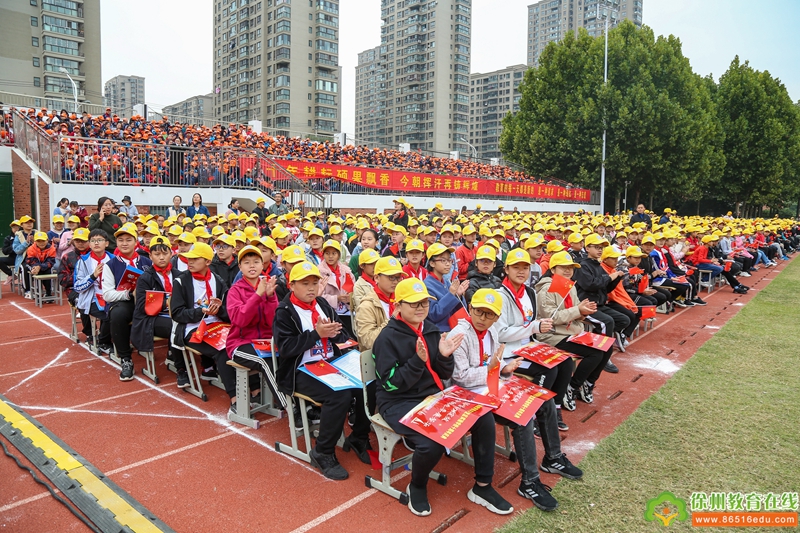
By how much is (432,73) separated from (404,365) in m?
101

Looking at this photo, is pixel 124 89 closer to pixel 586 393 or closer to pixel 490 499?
pixel 586 393

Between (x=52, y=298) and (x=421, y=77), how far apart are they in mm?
96123

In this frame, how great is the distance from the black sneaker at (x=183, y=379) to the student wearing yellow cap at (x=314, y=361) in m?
2.18

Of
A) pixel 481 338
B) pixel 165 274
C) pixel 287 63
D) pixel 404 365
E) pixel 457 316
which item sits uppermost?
pixel 287 63

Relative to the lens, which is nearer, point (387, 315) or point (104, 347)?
point (387, 315)

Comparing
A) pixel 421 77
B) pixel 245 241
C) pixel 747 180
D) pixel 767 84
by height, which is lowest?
pixel 245 241

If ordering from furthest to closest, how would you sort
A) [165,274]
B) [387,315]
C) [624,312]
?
1. [624,312]
2. [165,274]
3. [387,315]

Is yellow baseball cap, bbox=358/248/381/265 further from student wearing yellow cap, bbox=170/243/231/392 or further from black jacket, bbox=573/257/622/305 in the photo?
black jacket, bbox=573/257/622/305

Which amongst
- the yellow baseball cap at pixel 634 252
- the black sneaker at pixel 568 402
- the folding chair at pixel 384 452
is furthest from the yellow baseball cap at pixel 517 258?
the yellow baseball cap at pixel 634 252

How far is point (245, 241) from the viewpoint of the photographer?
283 inches

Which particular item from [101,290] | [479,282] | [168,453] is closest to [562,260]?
[479,282]

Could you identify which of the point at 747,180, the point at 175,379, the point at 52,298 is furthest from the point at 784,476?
the point at 747,180

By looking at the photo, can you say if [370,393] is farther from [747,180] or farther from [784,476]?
[747,180]

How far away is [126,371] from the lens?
20.9 feet
